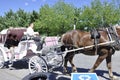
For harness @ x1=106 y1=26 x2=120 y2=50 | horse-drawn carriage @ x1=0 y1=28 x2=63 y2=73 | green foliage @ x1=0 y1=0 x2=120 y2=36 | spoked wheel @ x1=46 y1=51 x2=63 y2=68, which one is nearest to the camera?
harness @ x1=106 y1=26 x2=120 y2=50

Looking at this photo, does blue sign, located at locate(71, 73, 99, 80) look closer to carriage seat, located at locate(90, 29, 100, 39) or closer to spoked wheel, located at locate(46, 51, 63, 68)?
carriage seat, located at locate(90, 29, 100, 39)

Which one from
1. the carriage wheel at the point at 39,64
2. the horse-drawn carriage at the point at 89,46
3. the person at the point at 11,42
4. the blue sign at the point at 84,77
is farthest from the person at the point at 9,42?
the blue sign at the point at 84,77

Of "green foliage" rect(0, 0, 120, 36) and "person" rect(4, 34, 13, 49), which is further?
"green foliage" rect(0, 0, 120, 36)

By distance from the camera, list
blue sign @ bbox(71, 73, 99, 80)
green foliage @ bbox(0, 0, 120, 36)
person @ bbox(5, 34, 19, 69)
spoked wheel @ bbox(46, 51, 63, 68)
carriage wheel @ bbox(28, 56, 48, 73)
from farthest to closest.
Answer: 1. green foliage @ bbox(0, 0, 120, 36)
2. person @ bbox(5, 34, 19, 69)
3. spoked wheel @ bbox(46, 51, 63, 68)
4. carriage wheel @ bbox(28, 56, 48, 73)
5. blue sign @ bbox(71, 73, 99, 80)

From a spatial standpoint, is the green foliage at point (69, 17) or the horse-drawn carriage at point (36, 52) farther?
the green foliage at point (69, 17)

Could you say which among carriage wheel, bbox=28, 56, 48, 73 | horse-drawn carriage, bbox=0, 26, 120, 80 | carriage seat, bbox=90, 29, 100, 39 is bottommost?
carriage wheel, bbox=28, 56, 48, 73

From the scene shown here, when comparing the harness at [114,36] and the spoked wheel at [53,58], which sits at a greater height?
the harness at [114,36]

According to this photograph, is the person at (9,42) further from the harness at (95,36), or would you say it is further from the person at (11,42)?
the harness at (95,36)

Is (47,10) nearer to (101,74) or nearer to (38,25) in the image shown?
(38,25)

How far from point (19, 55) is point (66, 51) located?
6.50 feet

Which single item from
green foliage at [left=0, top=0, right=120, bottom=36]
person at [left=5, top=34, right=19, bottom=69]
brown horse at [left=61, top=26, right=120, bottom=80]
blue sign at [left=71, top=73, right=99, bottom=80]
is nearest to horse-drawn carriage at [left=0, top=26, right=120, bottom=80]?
brown horse at [left=61, top=26, right=120, bottom=80]

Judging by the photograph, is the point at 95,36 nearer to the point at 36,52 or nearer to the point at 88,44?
the point at 88,44

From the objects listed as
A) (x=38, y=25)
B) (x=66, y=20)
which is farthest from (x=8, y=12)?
(x=66, y=20)

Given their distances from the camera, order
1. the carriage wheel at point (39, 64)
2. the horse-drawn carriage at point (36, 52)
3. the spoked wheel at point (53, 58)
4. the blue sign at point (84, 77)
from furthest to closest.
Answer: the spoked wheel at point (53, 58)
the horse-drawn carriage at point (36, 52)
the carriage wheel at point (39, 64)
the blue sign at point (84, 77)
